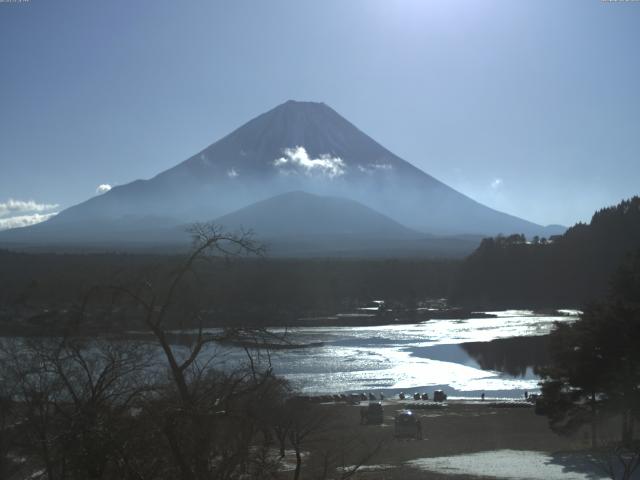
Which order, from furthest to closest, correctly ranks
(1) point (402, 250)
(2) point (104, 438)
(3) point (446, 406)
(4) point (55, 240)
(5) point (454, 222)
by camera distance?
(5) point (454, 222)
(4) point (55, 240)
(1) point (402, 250)
(3) point (446, 406)
(2) point (104, 438)

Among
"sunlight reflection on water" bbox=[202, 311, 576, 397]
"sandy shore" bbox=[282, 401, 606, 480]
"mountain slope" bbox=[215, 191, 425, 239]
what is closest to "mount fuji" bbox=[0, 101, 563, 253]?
"mountain slope" bbox=[215, 191, 425, 239]

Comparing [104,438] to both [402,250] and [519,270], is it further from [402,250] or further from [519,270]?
[402,250]

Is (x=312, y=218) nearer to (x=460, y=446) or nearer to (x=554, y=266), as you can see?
(x=554, y=266)

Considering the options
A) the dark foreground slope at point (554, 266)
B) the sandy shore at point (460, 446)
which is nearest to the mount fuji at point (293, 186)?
the dark foreground slope at point (554, 266)

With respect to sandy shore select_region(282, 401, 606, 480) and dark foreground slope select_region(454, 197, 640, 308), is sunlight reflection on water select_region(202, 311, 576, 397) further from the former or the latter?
dark foreground slope select_region(454, 197, 640, 308)

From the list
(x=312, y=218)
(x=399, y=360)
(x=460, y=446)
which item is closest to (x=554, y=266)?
(x=399, y=360)

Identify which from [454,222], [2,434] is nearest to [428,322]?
[2,434]

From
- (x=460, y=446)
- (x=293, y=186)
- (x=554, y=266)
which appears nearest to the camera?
(x=460, y=446)
